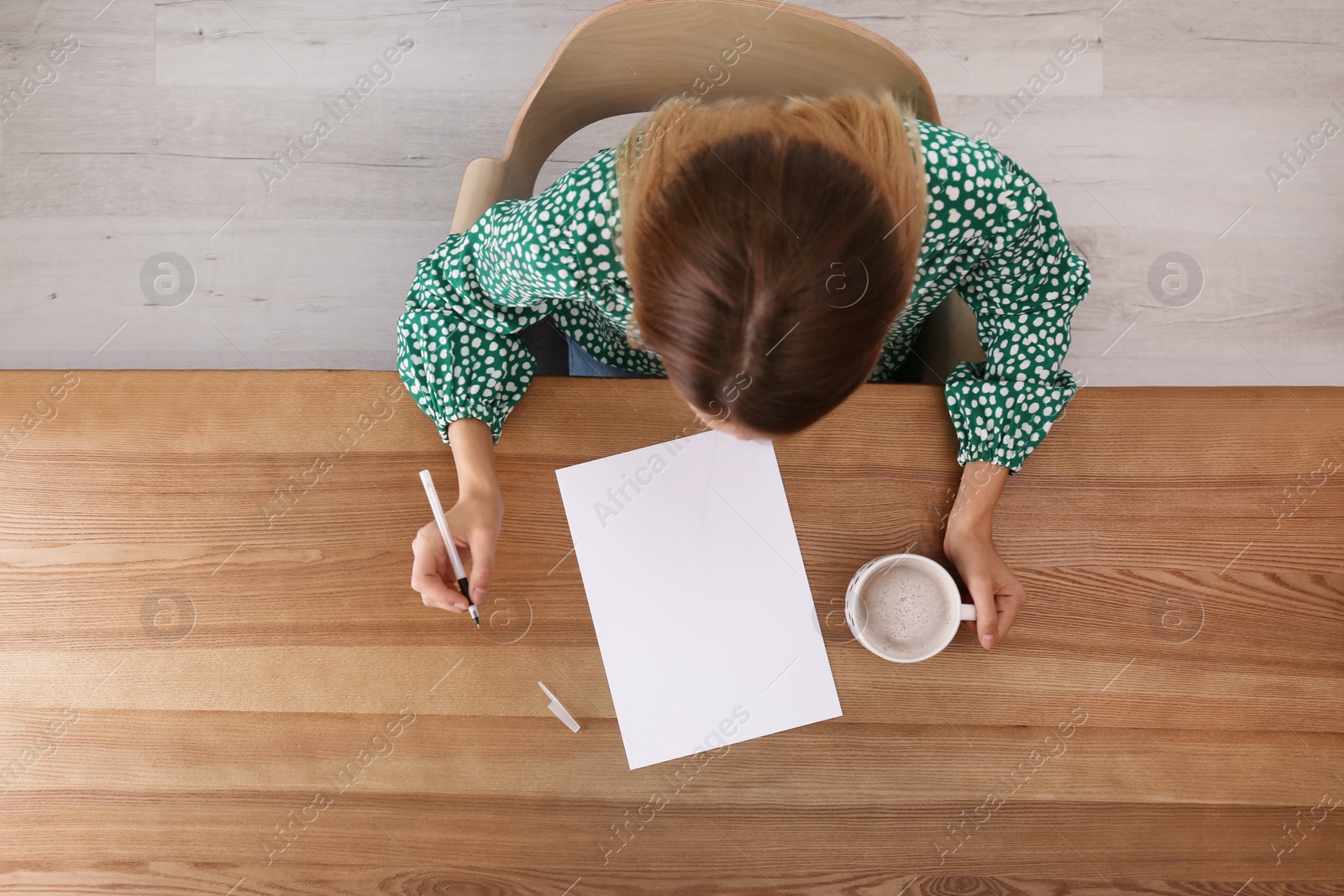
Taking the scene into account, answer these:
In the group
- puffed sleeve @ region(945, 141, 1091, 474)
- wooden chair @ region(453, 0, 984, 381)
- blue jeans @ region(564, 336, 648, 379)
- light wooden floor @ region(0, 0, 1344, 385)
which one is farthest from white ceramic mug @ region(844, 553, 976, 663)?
light wooden floor @ region(0, 0, 1344, 385)

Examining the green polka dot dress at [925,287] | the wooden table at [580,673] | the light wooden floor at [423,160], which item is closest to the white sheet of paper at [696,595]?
the wooden table at [580,673]

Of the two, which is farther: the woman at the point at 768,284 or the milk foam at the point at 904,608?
the milk foam at the point at 904,608

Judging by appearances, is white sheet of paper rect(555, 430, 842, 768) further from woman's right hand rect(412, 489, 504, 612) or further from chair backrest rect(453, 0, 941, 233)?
chair backrest rect(453, 0, 941, 233)

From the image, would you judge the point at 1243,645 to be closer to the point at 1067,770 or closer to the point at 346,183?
the point at 1067,770

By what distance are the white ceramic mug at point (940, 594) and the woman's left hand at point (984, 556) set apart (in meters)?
0.02

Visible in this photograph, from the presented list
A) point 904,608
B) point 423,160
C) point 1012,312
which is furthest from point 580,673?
point 423,160

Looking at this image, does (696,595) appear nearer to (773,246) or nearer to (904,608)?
(904,608)

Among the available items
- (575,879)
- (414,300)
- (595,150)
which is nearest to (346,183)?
(595,150)

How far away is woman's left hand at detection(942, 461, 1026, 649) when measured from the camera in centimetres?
71

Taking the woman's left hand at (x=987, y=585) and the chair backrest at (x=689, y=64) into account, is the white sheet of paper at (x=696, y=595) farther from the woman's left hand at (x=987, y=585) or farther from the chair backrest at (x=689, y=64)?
the chair backrest at (x=689, y=64)

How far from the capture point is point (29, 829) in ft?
2.25

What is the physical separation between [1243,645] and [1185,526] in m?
0.12

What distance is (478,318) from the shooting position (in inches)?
29.2

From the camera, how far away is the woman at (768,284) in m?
0.51
